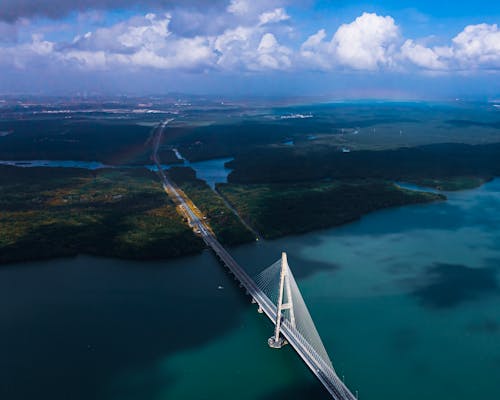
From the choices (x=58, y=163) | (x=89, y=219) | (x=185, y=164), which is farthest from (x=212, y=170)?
(x=89, y=219)

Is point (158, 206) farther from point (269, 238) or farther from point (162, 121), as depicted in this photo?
point (162, 121)

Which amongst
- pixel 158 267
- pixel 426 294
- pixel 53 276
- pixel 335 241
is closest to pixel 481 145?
pixel 335 241

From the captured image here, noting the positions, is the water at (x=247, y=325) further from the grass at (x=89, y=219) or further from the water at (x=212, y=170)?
the water at (x=212, y=170)

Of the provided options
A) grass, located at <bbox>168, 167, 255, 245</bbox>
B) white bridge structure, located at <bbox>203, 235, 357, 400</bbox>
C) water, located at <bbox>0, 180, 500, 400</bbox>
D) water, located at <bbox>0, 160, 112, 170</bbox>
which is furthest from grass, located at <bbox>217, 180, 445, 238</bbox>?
water, located at <bbox>0, 160, 112, 170</bbox>

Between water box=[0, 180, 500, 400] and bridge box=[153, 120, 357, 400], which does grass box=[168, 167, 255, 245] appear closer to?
water box=[0, 180, 500, 400]

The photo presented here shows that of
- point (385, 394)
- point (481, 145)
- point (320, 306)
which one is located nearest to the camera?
point (385, 394)

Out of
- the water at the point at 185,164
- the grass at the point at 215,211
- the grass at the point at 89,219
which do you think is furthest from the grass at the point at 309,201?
the water at the point at 185,164
